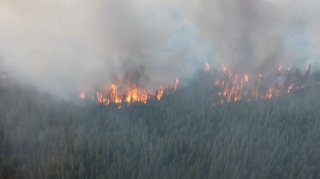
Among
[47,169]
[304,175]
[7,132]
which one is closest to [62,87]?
[7,132]

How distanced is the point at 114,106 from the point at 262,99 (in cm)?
2886

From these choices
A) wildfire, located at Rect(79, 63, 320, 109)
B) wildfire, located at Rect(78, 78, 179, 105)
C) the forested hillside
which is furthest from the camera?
wildfire, located at Rect(79, 63, 320, 109)

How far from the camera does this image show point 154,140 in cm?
5972

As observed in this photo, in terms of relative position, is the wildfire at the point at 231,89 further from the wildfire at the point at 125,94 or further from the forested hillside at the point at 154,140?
the forested hillside at the point at 154,140

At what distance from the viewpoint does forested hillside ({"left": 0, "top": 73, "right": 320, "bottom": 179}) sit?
5300 cm

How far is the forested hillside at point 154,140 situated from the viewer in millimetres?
53000

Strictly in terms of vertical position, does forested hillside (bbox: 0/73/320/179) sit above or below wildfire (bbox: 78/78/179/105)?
below

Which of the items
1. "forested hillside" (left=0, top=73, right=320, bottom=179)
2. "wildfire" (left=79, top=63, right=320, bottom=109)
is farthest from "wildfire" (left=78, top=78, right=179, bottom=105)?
"forested hillside" (left=0, top=73, right=320, bottom=179)

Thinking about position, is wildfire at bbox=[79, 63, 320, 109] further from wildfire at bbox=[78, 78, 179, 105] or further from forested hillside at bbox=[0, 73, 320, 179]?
forested hillside at bbox=[0, 73, 320, 179]

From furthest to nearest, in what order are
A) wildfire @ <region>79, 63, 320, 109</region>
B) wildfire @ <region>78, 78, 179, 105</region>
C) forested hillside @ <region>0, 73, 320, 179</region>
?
wildfire @ <region>79, 63, 320, 109</region> < wildfire @ <region>78, 78, 179, 105</region> < forested hillside @ <region>0, 73, 320, 179</region>

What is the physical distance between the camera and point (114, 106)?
69188mm

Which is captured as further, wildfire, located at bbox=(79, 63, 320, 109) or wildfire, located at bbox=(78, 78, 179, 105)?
wildfire, located at bbox=(79, 63, 320, 109)

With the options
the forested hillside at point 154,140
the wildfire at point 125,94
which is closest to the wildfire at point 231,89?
the wildfire at point 125,94

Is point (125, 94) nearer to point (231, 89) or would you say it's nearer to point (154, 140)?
point (154, 140)
